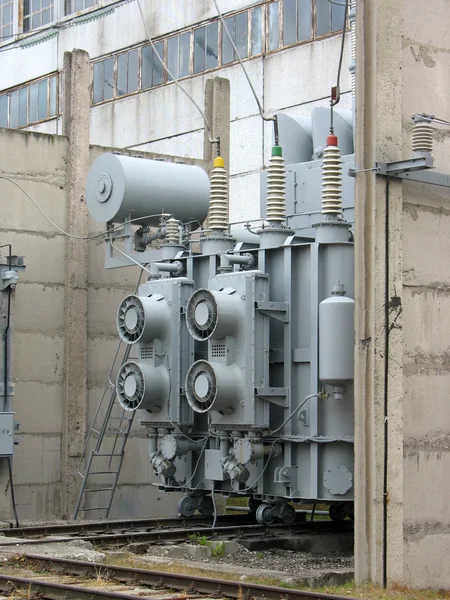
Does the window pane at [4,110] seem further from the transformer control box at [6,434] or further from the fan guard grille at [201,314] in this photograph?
the fan guard grille at [201,314]

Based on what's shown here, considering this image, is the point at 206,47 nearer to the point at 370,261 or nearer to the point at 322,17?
the point at 322,17

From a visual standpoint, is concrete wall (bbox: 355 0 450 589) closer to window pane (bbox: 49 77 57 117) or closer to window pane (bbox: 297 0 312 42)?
window pane (bbox: 297 0 312 42)

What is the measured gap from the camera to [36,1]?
171 feet

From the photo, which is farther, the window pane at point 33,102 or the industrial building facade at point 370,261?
the window pane at point 33,102

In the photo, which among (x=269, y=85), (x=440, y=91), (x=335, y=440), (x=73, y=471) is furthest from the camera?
(x=269, y=85)

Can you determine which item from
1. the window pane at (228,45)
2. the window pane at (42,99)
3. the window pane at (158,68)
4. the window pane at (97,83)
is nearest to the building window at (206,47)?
the window pane at (228,45)

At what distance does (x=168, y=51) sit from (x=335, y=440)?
109 feet

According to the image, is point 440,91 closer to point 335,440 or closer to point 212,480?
point 335,440

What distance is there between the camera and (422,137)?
12156 mm

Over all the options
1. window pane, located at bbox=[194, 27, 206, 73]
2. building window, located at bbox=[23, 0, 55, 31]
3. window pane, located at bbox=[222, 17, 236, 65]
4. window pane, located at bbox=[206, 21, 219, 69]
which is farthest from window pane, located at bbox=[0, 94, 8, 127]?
window pane, located at bbox=[222, 17, 236, 65]

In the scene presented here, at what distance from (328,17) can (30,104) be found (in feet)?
54.8

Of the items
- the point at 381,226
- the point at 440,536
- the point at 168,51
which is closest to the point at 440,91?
the point at 381,226

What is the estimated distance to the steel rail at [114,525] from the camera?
1608cm

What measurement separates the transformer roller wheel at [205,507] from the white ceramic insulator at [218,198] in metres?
4.07
